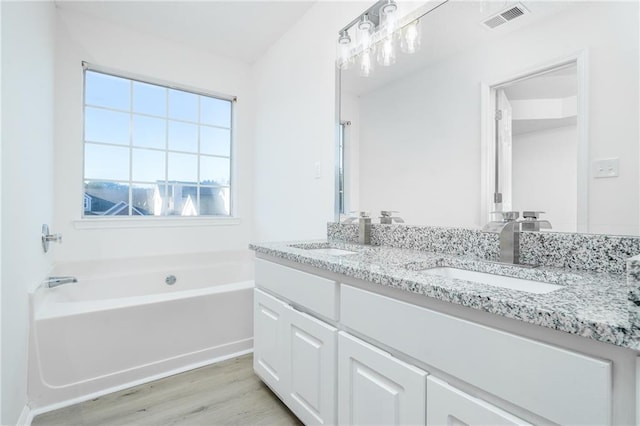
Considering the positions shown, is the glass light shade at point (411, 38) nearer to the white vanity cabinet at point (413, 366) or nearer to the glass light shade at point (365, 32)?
the glass light shade at point (365, 32)

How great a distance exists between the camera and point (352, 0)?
6.23 ft

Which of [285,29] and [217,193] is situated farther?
[217,193]

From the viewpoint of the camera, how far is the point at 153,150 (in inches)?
112

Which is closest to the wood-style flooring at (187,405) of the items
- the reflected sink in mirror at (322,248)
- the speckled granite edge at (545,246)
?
the reflected sink in mirror at (322,248)

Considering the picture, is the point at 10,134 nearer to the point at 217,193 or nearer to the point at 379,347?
the point at 379,347

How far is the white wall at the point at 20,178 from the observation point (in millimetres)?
1218

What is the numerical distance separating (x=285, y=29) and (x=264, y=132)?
34.6 inches

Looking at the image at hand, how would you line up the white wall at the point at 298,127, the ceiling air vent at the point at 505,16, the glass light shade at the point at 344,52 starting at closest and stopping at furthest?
the ceiling air vent at the point at 505,16 < the glass light shade at the point at 344,52 < the white wall at the point at 298,127

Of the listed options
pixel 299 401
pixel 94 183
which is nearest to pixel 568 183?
pixel 299 401

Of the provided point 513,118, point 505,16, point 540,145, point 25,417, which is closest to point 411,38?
point 505,16

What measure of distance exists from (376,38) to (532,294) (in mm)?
1607

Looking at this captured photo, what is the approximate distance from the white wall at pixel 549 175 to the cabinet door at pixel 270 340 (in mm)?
1059

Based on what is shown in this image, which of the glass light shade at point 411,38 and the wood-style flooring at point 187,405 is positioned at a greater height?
the glass light shade at point 411,38

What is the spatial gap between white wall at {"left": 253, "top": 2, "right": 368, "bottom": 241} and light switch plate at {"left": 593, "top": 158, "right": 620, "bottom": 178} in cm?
133
